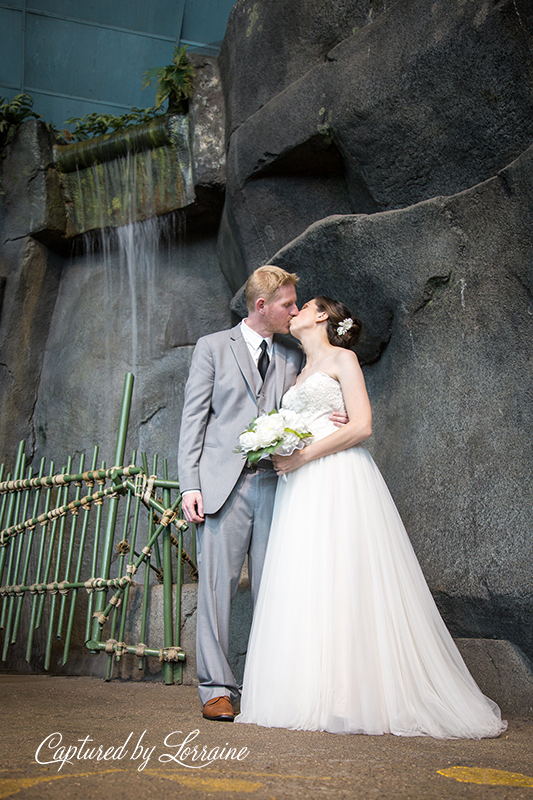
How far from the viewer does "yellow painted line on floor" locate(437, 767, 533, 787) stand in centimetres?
175

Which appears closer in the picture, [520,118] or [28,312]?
[520,118]

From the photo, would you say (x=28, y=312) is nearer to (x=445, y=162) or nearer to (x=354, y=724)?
(x=445, y=162)

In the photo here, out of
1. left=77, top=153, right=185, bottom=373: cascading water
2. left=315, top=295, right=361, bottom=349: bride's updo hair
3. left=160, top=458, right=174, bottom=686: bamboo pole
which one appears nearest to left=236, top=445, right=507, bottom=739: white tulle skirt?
left=315, top=295, right=361, bottom=349: bride's updo hair

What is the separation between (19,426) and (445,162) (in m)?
5.86

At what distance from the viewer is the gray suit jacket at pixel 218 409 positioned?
10.2 ft

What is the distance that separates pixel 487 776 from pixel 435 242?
329 centimetres

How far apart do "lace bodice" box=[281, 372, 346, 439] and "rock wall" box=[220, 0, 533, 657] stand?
1153 mm

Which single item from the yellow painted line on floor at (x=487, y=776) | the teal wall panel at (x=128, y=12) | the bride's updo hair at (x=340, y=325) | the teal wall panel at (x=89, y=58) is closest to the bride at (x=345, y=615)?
the bride's updo hair at (x=340, y=325)

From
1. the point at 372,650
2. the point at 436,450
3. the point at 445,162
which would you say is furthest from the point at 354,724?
the point at 445,162

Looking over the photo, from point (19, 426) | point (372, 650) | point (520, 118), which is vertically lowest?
point (372, 650)

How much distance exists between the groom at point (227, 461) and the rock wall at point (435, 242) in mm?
1222

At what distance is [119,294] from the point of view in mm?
8242

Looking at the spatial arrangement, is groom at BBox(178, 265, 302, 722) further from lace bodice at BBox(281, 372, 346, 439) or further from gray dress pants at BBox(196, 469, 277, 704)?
lace bodice at BBox(281, 372, 346, 439)

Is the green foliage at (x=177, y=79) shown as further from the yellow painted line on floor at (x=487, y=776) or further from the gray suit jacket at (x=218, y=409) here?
the yellow painted line on floor at (x=487, y=776)
